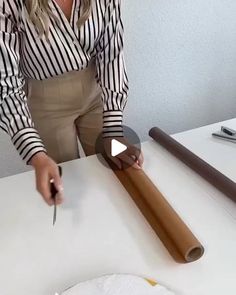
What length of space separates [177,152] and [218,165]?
0.11 metres

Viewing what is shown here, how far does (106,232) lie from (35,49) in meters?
0.43

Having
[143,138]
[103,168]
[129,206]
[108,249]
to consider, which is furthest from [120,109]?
[143,138]

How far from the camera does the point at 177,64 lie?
4.96 ft

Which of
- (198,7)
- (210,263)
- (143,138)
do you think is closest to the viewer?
(210,263)

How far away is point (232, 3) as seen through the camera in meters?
1.46

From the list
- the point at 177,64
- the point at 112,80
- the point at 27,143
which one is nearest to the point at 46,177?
the point at 27,143

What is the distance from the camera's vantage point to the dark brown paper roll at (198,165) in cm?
79

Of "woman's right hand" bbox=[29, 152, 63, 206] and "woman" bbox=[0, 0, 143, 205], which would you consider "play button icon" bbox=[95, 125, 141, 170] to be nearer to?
"woman" bbox=[0, 0, 143, 205]

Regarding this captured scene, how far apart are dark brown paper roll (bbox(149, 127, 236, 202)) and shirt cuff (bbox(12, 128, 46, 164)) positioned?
338mm

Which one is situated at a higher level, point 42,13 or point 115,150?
point 42,13

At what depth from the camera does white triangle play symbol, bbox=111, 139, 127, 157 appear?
90 cm

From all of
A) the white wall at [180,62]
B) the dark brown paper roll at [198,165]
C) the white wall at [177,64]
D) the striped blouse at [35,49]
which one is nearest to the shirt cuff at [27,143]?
the striped blouse at [35,49]

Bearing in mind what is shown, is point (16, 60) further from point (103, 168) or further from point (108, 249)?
point (108, 249)

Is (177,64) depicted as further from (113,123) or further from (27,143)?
(27,143)
